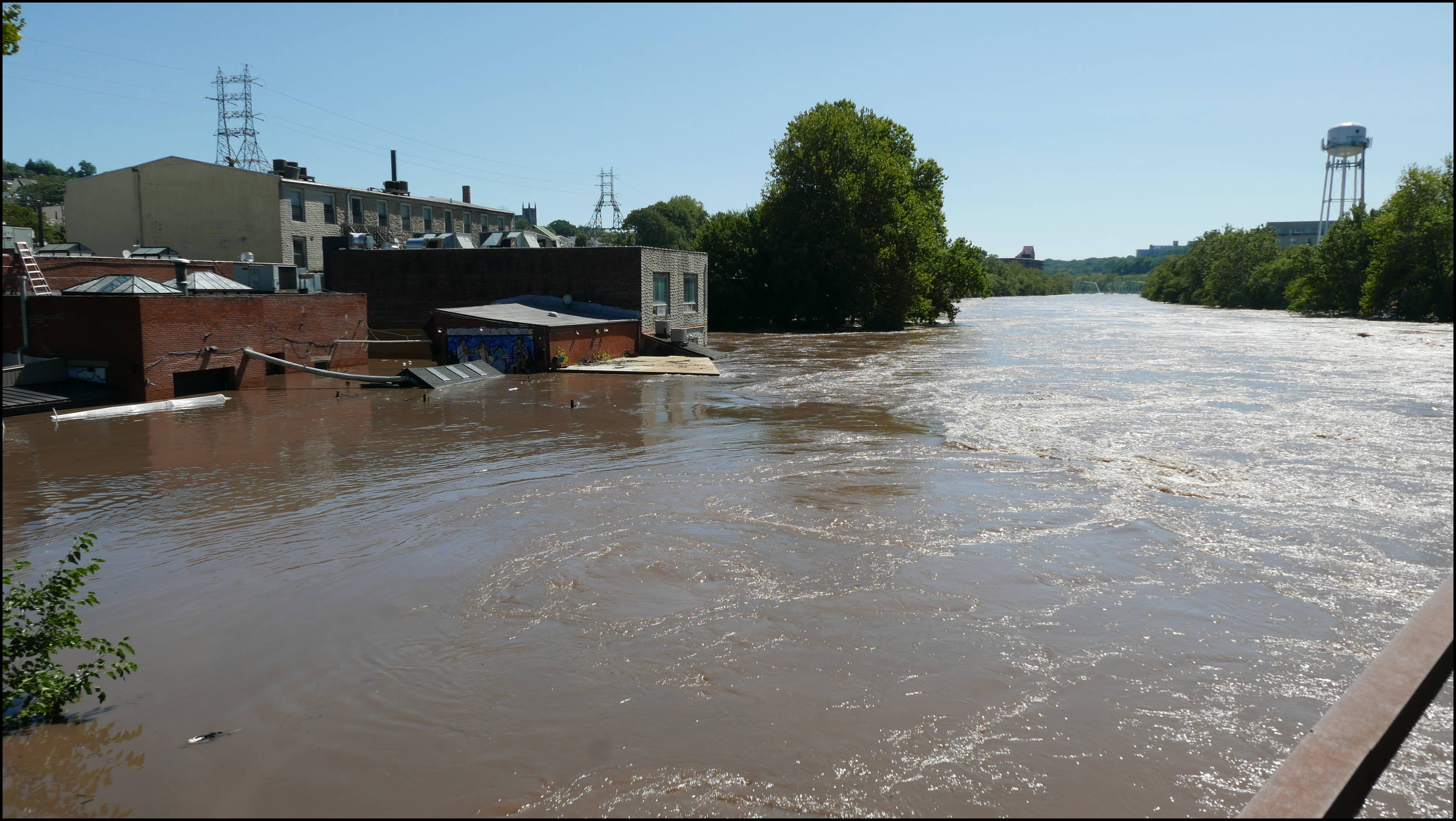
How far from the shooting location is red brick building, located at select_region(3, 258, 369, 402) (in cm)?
2359

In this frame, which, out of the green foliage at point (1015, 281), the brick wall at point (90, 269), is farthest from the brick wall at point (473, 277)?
the green foliage at point (1015, 281)

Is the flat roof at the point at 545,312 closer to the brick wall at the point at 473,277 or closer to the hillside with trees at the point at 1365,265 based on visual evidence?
the brick wall at the point at 473,277

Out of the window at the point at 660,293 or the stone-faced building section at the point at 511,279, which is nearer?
the stone-faced building section at the point at 511,279

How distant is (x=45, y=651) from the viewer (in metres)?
6.04

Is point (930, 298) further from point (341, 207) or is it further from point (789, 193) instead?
point (341, 207)

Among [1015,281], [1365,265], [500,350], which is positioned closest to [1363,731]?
[500,350]

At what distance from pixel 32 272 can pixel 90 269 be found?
4036 mm

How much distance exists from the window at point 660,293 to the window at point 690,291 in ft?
6.05

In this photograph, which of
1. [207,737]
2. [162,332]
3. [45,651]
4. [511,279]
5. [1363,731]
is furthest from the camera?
[511,279]

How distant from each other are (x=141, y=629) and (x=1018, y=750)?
7410 mm

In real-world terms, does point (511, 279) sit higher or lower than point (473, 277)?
lower

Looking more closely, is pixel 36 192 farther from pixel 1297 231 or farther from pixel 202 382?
pixel 1297 231

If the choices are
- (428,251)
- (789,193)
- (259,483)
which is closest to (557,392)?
(259,483)

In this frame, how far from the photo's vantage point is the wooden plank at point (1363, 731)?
2.24m
